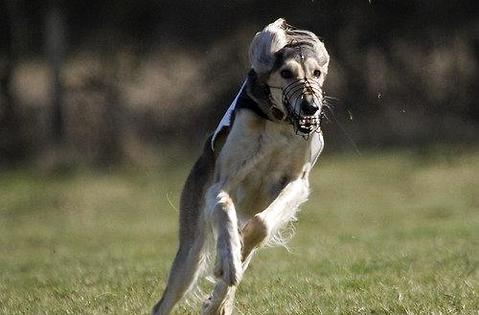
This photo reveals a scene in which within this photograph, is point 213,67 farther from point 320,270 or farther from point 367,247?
point 320,270

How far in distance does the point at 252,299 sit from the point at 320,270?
3.64 feet

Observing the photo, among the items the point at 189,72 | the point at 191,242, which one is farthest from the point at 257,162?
the point at 189,72

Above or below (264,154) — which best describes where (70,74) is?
below

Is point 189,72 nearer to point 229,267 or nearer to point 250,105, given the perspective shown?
point 250,105

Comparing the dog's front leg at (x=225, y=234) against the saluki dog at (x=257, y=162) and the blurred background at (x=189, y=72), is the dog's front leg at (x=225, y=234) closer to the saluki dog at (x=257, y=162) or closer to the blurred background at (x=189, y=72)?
the saluki dog at (x=257, y=162)

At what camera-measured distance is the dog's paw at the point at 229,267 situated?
4.62 m

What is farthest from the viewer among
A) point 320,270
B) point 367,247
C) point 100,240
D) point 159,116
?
point 159,116

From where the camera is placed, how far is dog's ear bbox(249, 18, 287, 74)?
5.08 metres

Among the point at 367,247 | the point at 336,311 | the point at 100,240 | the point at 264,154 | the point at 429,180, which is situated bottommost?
the point at 429,180

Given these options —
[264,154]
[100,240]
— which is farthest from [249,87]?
[100,240]

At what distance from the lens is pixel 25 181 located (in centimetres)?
1507

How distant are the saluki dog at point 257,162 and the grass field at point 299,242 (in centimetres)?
48

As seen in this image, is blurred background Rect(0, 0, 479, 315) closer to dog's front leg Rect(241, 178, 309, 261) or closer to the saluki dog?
the saluki dog

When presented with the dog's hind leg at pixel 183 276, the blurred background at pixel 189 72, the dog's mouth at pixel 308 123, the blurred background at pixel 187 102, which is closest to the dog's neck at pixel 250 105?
the dog's mouth at pixel 308 123
